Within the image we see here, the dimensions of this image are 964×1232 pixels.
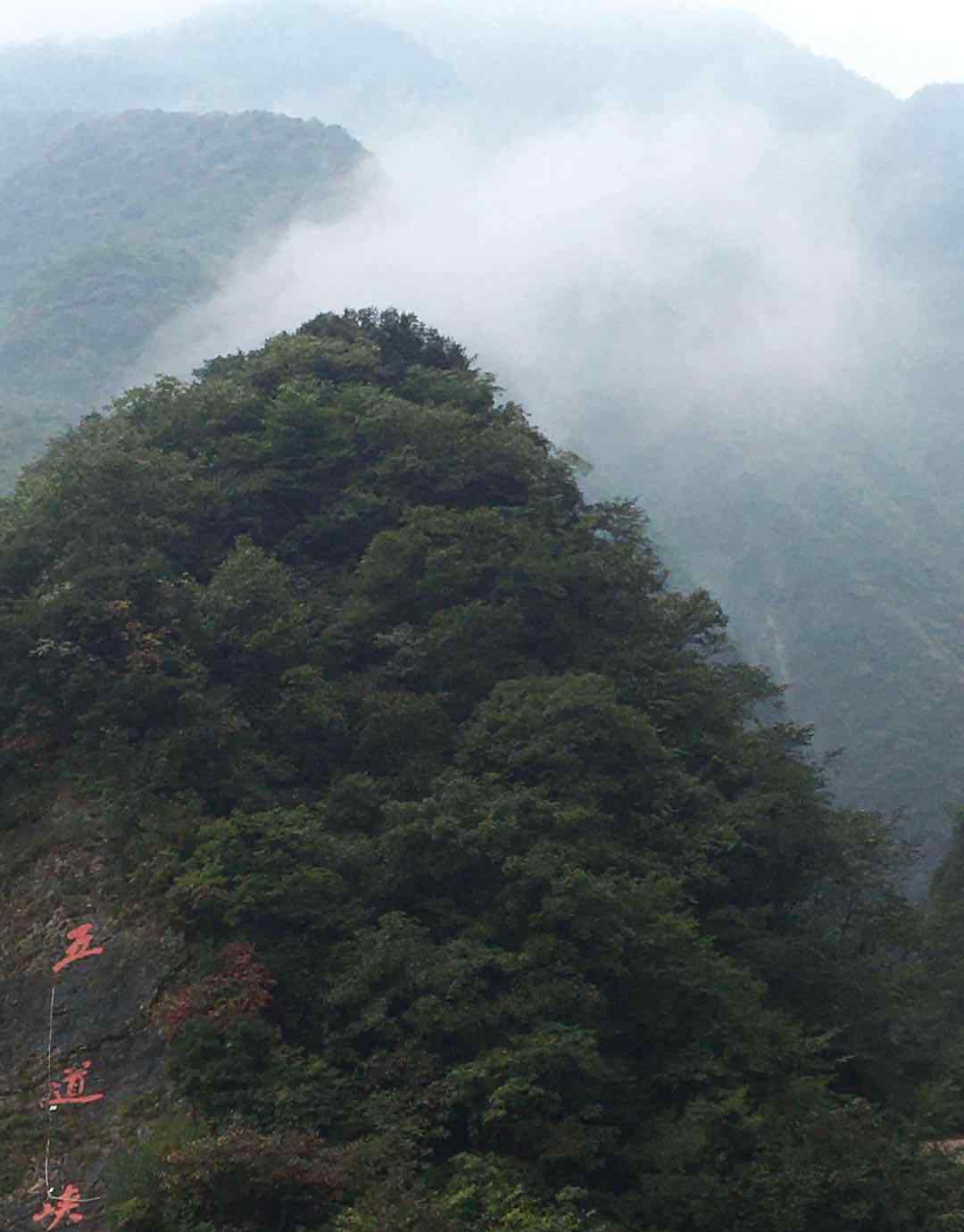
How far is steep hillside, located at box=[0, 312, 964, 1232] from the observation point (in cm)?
1070

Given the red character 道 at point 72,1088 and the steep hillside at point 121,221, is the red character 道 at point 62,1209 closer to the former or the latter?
the red character 道 at point 72,1088

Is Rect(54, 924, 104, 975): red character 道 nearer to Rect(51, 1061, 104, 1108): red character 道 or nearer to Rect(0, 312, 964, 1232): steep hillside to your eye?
Rect(0, 312, 964, 1232): steep hillside

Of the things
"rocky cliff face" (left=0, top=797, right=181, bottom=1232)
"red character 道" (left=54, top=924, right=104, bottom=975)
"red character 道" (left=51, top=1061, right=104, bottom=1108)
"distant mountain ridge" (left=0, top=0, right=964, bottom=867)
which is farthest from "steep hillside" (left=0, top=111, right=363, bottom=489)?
"red character 道" (left=51, top=1061, right=104, bottom=1108)

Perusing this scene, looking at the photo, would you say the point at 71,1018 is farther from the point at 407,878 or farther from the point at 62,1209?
the point at 407,878

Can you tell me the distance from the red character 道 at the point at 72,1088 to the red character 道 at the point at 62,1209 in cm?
100

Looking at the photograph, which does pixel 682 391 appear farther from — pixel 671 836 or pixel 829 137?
pixel 671 836

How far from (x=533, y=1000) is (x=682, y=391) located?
226ft

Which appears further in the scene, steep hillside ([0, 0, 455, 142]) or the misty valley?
steep hillside ([0, 0, 455, 142])

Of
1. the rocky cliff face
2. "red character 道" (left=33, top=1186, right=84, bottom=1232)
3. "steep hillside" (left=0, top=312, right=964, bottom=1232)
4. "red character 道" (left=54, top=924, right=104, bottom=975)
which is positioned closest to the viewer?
"red character 道" (left=33, top=1186, right=84, bottom=1232)

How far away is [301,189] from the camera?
89.1m

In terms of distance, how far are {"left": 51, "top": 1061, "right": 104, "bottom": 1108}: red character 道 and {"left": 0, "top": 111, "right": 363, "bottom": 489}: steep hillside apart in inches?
1792

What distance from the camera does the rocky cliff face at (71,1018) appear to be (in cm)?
1112

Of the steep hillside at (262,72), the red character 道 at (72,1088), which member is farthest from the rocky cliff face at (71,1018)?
the steep hillside at (262,72)

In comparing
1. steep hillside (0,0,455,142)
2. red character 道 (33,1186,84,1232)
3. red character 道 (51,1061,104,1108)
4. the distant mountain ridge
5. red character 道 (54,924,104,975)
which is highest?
steep hillside (0,0,455,142)
